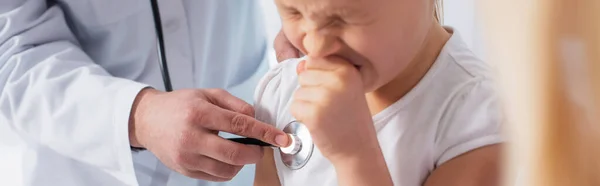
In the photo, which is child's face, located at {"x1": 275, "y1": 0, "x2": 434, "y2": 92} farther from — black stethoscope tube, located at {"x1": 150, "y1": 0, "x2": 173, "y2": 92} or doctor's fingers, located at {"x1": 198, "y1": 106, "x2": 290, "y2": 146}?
black stethoscope tube, located at {"x1": 150, "y1": 0, "x2": 173, "y2": 92}

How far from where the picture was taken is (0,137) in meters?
1.04

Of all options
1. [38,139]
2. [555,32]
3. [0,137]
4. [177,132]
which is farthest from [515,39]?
[0,137]

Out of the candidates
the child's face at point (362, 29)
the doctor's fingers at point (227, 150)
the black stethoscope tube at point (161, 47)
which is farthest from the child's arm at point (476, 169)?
the black stethoscope tube at point (161, 47)

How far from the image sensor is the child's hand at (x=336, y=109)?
23.8 inches

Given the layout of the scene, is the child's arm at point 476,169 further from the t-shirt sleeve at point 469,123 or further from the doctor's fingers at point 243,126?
the doctor's fingers at point 243,126

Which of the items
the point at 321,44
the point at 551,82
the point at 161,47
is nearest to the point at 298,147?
the point at 321,44

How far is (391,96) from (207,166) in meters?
0.23

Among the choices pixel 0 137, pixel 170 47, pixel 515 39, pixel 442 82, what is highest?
pixel 515 39

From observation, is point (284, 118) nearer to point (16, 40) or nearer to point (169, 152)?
point (169, 152)

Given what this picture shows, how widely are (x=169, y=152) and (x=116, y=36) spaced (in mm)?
321

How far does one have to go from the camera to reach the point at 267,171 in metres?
0.88

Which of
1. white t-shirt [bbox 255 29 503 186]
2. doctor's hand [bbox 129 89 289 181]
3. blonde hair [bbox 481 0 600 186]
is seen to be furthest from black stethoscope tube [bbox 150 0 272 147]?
blonde hair [bbox 481 0 600 186]

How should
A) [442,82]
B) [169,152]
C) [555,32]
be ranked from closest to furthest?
[555,32] < [442,82] < [169,152]

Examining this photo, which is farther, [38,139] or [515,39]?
[38,139]
